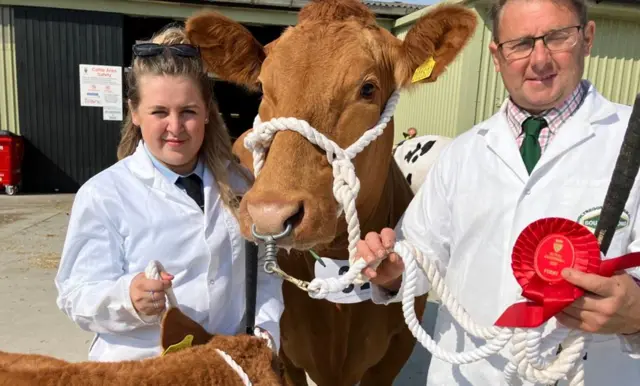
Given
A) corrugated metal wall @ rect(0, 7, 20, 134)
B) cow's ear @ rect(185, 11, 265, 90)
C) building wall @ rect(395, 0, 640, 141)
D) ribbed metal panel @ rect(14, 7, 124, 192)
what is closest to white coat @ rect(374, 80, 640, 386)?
cow's ear @ rect(185, 11, 265, 90)

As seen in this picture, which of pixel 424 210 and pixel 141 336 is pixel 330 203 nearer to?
pixel 424 210

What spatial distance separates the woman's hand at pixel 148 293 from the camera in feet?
4.59

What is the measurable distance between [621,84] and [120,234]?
368 inches

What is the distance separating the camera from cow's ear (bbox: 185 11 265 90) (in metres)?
2.29

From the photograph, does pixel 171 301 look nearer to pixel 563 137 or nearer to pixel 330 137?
pixel 330 137

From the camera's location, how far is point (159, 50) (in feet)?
6.05

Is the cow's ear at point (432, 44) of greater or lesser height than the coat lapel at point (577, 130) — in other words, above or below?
above

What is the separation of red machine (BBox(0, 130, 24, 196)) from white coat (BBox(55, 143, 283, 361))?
30.7 ft

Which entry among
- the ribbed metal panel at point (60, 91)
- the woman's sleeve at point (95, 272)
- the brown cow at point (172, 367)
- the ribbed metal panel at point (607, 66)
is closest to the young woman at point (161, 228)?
the woman's sleeve at point (95, 272)

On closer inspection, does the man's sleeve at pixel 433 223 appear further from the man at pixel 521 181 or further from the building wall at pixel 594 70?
the building wall at pixel 594 70

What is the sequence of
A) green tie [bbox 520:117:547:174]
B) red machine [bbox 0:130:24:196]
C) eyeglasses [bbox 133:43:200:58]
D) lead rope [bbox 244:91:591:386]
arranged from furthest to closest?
red machine [bbox 0:130:24:196] → eyeglasses [bbox 133:43:200:58] → green tie [bbox 520:117:547:174] → lead rope [bbox 244:91:591:386]

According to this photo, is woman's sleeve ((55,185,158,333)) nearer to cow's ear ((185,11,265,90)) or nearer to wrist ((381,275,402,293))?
wrist ((381,275,402,293))

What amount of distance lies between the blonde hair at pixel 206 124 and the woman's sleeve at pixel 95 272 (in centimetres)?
37

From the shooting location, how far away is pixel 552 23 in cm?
146
